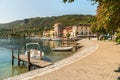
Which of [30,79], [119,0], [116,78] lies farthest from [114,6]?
[30,79]

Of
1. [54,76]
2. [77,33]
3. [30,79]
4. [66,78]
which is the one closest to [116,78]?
[66,78]

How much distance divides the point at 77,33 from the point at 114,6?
543 ft

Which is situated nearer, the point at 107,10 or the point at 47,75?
the point at 107,10

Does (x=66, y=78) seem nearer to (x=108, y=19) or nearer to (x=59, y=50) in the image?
(x=108, y=19)

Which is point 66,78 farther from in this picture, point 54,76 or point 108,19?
point 108,19

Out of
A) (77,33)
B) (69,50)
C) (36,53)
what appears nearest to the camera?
(36,53)

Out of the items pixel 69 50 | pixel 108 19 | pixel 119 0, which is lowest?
pixel 69 50

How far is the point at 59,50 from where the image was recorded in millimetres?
61938

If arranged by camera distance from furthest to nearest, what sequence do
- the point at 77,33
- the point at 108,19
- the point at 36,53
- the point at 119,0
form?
the point at 77,33, the point at 36,53, the point at 108,19, the point at 119,0

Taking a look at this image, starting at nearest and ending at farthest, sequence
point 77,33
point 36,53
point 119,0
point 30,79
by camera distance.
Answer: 1. point 119,0
2. point 30,79
3. point 36,53
4. point 77,33

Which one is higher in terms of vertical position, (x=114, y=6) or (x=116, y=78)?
(x=114, y=6)

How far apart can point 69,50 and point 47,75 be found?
4493 centimetres

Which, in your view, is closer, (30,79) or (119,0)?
(119,0)

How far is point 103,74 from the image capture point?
16328 millimetres
